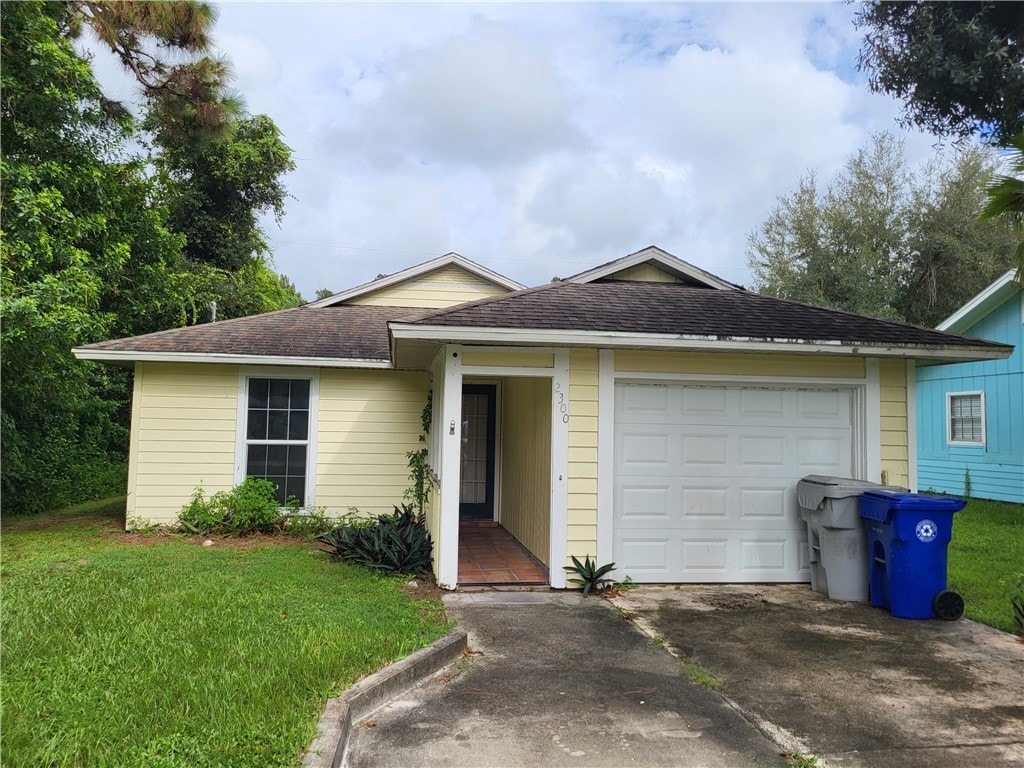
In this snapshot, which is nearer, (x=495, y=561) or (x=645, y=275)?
(x=495, y=561)

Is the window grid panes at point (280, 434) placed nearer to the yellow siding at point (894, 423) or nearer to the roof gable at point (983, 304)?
the yellow siding at point (894, 423)

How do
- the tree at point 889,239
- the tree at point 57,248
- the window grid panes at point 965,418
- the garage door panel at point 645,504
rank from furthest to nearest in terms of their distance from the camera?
the tree at point 889,239 < the window grid panes at point 965,418 < the tree at point 57,248 < the garage door panel at point 645,504

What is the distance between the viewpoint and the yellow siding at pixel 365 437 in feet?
32.8

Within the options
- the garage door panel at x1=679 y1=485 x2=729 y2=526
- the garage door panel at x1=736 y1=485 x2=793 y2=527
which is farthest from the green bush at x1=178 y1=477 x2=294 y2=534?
the garage door panel at x1=736 y1=485 x2=793 y2=527

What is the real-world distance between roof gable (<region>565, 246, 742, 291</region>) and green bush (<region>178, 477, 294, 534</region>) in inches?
206

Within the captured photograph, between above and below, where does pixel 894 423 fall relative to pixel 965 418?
below

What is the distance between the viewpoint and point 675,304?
25.2 feet

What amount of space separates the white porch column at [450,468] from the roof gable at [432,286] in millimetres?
6260

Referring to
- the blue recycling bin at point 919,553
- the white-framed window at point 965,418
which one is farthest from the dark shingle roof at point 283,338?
the white-framed window at point 965,418

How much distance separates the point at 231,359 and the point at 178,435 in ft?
4.64

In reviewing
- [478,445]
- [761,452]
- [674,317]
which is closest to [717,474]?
[761,452]

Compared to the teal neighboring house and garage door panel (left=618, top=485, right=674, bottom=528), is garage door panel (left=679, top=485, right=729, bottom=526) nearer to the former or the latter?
garage door panel (left=618, top=485, right=674, bottom=528)

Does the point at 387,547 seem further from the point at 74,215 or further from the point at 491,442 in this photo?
the point at 74,215

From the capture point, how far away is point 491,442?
11680 mm
